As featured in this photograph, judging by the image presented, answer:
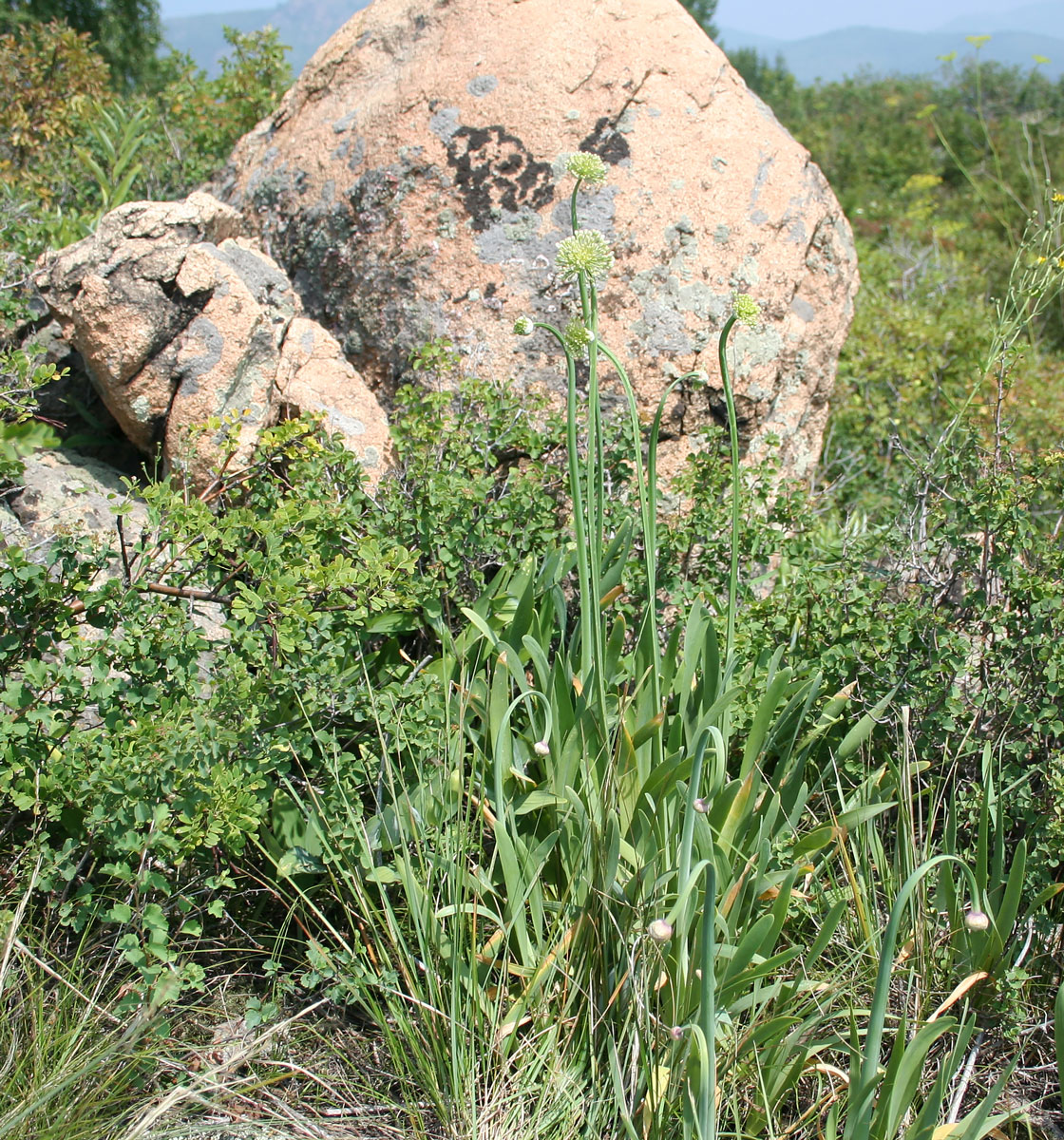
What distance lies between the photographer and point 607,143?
320cm

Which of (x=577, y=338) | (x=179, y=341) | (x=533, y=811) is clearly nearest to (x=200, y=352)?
(x=179, y=341)

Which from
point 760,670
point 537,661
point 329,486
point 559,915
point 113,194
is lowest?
point 559,915

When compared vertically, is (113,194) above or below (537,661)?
above

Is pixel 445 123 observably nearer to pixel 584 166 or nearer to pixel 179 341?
pixel 179 341

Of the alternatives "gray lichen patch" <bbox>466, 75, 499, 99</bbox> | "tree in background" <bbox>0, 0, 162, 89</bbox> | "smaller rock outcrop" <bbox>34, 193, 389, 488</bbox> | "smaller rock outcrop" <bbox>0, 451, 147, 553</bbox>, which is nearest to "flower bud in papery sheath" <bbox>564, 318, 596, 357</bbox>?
"smaller rock outcrop" <bbox>34, 193, 389, 488</bbox>

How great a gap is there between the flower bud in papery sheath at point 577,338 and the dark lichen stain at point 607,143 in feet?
5.52

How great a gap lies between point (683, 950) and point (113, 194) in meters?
3.71

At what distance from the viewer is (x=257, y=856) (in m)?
2.23

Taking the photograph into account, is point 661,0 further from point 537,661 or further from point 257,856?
point 257,856

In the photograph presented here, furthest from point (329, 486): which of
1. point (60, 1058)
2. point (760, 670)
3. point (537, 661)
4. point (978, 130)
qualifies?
point (978, 130)

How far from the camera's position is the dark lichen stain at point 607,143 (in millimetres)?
3186

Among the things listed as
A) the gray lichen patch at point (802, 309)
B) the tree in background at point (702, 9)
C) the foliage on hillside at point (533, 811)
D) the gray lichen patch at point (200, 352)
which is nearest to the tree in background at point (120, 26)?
the gray lichen patch at point (200, 352)

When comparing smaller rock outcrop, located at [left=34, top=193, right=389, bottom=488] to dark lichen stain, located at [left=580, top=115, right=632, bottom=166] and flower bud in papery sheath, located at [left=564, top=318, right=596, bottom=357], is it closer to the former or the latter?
flower bud in papery sheath, located at [left=564, top=318, right=596, bottom=357]

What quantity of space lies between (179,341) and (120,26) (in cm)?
1713
